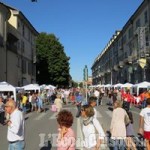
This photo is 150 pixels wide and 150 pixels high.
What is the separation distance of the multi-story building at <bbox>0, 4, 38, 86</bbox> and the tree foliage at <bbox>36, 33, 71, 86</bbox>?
2.23 m

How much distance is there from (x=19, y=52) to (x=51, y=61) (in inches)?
585

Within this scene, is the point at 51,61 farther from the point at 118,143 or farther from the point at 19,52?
the point at 118,143

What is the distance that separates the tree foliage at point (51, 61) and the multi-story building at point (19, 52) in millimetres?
2225

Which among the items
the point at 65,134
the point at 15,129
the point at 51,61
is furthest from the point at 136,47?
the point at 65,134

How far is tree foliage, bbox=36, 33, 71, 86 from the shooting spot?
74.1m

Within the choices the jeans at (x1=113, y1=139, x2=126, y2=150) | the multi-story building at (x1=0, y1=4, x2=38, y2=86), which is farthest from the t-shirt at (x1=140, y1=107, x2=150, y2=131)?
the multi-story building at (x1=0, y1=4, x2=38, y2=86)

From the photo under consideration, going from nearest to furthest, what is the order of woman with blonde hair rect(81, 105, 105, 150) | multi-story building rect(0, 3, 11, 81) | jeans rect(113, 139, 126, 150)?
woman with blonde hair rect(81, 105, 105, 150) → jeans rect(113, 139, 126, 150) → multi-story building rect(0, 3, 11, 81)

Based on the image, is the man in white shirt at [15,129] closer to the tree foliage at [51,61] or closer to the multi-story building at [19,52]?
the multi-story building at [19,52]

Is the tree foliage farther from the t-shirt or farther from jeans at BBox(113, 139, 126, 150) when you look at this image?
the t-shirt

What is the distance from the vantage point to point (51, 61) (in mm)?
74500

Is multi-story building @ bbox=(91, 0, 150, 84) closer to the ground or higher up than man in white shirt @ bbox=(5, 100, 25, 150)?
higher up

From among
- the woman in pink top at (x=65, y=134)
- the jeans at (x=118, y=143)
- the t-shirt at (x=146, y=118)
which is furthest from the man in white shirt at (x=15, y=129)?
the t-shirt at (x=146, y=118)

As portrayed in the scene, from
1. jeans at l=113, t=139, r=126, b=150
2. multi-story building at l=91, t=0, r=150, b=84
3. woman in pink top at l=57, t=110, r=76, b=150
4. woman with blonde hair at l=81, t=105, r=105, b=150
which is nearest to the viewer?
woman in pink top at l=57, t=110, r=76, b=150

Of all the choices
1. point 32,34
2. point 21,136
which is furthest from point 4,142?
point 32,34
